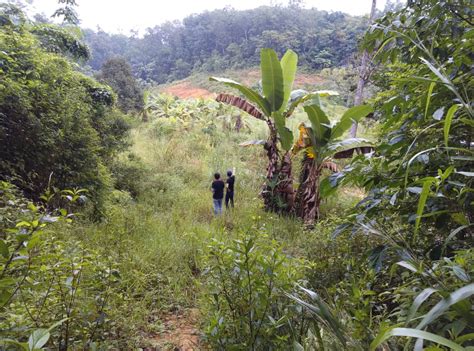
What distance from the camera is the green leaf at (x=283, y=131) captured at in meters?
4.96

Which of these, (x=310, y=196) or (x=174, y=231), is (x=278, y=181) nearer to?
(x=310, y=196)

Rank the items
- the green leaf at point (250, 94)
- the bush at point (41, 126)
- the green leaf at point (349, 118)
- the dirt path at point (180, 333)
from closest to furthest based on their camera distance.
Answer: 1. the dirt path at point (180, 333)
2. the bush at point (41, 126)
3. the green leaf at point (349, 118)
4. the green leaf at point (250, 94)

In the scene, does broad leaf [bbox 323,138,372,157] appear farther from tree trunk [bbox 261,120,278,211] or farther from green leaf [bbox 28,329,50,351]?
green leaf [bbox 28,329,50,351]

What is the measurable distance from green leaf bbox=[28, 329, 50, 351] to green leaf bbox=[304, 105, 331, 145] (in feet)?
14.4

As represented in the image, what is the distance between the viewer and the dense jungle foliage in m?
1.09

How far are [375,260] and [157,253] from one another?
2.74 m

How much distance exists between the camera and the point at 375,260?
3.99 feet

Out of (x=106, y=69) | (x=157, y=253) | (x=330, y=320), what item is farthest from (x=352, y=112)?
(x=106, y=69)

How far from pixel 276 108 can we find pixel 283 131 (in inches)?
19.5

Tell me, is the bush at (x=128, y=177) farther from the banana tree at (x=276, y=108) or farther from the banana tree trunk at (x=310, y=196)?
the banana tree trunk at (x=310, y=196)

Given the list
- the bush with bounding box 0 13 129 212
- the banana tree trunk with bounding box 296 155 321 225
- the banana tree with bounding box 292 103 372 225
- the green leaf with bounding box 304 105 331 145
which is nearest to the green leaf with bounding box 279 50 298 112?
the banana tree with bounding box 292 103 372 225

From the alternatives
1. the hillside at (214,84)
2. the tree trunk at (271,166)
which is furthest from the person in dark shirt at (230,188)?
the hillside at (214,84)

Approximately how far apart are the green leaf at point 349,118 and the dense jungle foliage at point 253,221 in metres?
0.03

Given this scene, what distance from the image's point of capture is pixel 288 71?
17.5 feet
